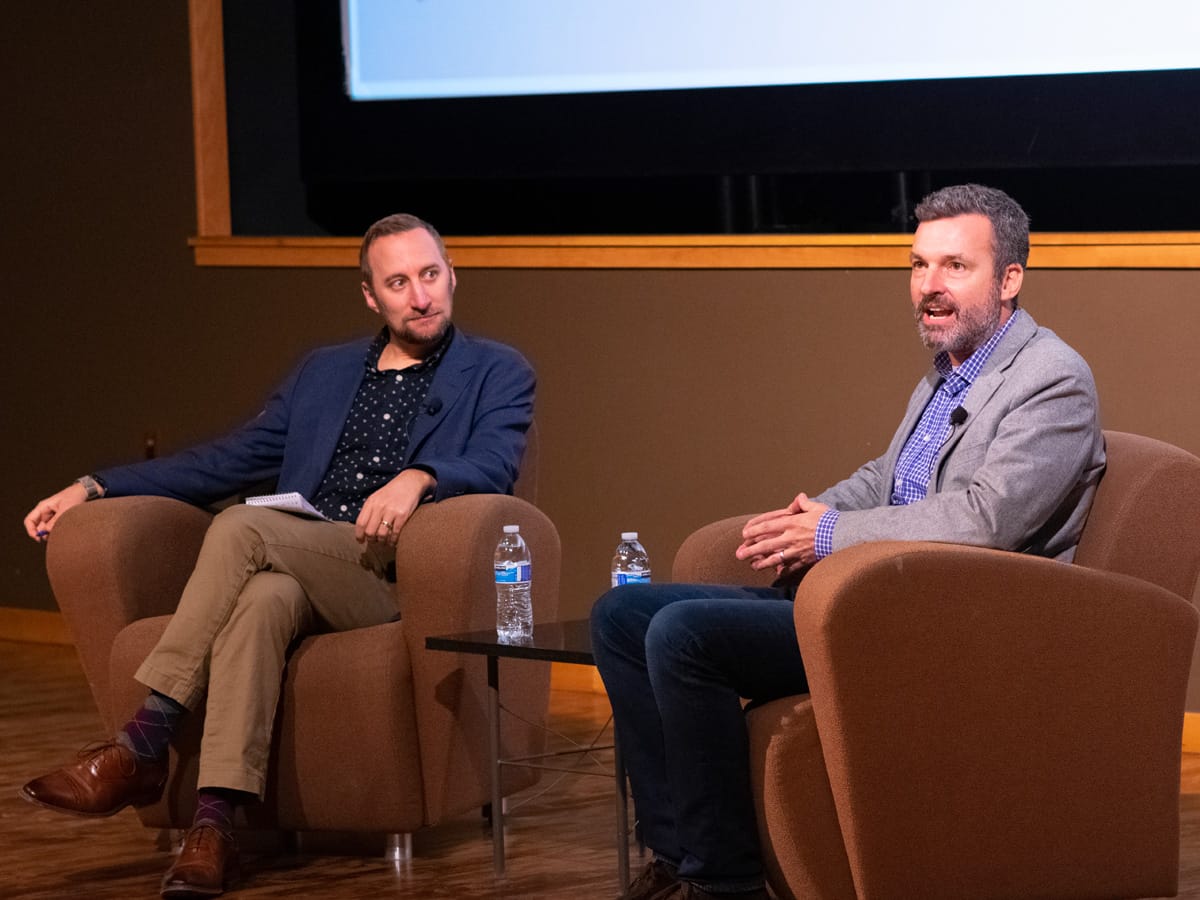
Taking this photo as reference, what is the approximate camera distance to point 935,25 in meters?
4.61

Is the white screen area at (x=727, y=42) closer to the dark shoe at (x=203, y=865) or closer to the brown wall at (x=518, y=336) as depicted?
the brown wall at (x=518, y=336)

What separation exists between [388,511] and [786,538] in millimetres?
811

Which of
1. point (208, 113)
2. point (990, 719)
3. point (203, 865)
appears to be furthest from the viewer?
point (208, 113)

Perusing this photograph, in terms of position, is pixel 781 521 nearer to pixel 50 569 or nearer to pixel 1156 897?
pixel 1156 897

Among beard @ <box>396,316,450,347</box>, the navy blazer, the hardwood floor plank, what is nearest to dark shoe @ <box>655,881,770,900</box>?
the hardwood floor plank

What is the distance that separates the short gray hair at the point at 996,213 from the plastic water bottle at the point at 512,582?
969 millimetres

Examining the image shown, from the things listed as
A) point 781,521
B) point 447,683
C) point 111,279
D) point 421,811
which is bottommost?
point 421,811

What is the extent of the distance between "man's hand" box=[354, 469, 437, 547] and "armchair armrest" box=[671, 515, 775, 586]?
495mm

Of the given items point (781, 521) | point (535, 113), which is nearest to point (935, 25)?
point (535, 113)

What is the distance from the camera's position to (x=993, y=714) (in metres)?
2.62

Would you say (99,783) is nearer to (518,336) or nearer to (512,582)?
(512,582)

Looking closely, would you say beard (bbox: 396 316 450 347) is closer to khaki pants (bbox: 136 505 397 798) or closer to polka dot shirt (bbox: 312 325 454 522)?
polka dot shirt (bbox: 312 325 454 522)

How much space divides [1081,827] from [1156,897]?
0.23 meters

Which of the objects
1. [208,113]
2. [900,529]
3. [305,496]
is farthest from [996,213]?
[208,113]
